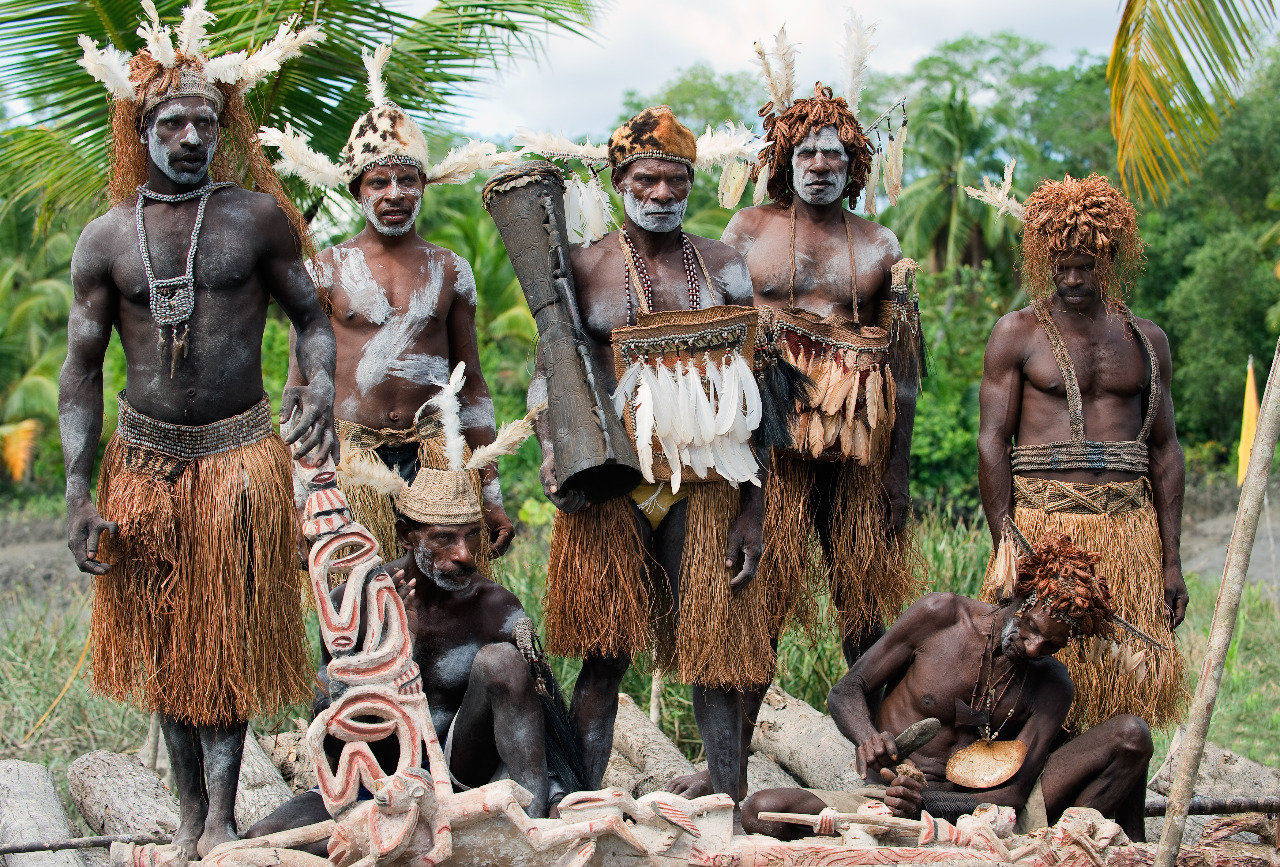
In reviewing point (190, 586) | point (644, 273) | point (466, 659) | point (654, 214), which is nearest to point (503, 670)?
point (466, 659)

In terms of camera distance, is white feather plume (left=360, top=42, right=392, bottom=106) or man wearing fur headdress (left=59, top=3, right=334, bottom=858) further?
white feather plume (left=360, top=42, right=392, bottom=106)

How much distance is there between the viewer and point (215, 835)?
10.9 ft

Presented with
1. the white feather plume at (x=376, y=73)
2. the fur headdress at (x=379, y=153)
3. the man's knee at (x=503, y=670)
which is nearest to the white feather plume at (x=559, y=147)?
the fur headdress at (x=379, y=153)

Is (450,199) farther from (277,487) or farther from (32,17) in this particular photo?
(277,487)

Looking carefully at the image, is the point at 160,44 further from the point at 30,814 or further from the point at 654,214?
the point at 30,814

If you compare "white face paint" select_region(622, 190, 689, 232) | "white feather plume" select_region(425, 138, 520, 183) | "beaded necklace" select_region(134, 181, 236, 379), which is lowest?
"beaded necklace" select_region(134, 181, 236, 379)

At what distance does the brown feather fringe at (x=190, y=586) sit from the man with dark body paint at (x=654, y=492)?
0.85m

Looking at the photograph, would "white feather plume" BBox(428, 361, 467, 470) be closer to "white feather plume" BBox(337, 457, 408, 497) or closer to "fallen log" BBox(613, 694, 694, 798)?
"white feather plume" BBox(337, 457, 408, 497)

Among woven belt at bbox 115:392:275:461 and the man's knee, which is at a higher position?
woven belt at bbox 115:392:275:461

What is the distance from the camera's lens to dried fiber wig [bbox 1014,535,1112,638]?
3.41 metres

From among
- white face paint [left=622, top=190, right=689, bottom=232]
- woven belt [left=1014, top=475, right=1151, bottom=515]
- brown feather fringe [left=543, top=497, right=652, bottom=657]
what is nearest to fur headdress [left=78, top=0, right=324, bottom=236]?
white face paint [left=622, top=190, right=689, bottom=232]

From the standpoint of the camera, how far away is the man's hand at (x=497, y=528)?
3939 mm

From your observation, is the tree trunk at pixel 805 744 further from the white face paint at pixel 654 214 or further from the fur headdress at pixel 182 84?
the fur headdress at pixel 182 84

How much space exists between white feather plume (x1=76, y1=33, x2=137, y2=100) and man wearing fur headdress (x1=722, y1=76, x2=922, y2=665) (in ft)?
6.80
